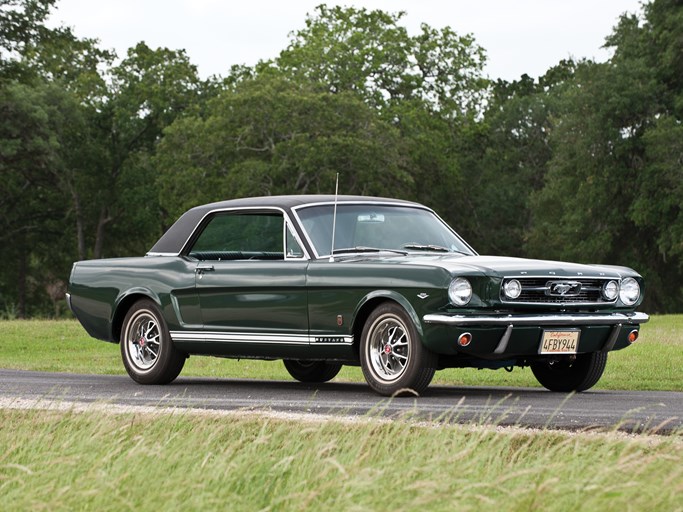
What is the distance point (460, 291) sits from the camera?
1040cm

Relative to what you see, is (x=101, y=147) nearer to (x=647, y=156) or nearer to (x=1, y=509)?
(x=647, y=156)

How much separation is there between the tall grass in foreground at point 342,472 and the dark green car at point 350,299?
2.78 metres

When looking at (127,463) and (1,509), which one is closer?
(1,509)

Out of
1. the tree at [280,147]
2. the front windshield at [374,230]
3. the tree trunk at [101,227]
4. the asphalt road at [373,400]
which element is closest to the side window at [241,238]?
the front windshield at [374,230]

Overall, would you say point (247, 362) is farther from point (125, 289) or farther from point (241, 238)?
point (241, 238)

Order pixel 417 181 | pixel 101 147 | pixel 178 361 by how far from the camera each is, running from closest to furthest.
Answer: pixel 178 361 < pixel 417 181 < pixel 101 147

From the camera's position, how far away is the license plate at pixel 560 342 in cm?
1072

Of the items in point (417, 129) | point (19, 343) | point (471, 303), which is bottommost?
point (19, 343)

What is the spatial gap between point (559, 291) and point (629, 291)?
2.90ft

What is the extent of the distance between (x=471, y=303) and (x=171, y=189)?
155 ft

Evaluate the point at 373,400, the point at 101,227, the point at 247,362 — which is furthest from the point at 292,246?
the point at 101,227

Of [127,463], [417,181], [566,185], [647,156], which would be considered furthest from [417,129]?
[127,463]

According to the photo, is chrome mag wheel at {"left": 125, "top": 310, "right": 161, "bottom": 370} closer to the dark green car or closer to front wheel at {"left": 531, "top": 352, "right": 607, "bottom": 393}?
the dark green car

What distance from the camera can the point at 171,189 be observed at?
56.9m
